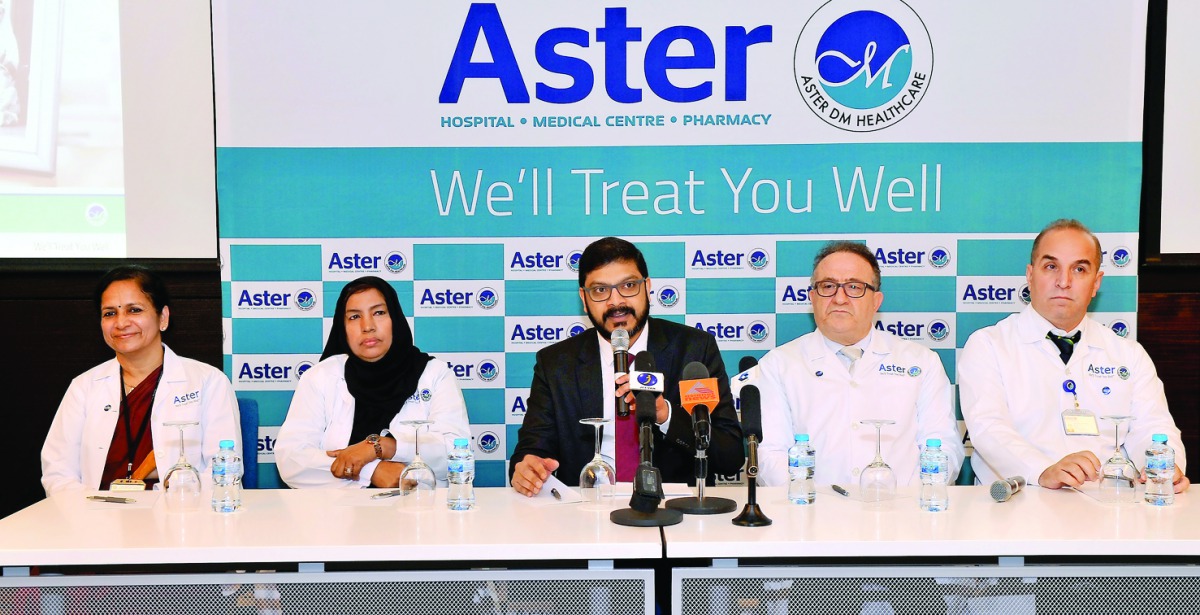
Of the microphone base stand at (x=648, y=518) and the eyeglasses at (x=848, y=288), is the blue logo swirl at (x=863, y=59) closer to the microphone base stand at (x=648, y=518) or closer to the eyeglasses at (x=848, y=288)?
the eyeglasses at (x=848, y=288)

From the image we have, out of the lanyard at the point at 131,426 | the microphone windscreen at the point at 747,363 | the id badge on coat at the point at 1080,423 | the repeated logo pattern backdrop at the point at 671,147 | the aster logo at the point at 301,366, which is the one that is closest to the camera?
the microphone windscreen at the point at 747,363

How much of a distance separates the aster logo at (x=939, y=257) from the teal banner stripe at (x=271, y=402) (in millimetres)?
2803

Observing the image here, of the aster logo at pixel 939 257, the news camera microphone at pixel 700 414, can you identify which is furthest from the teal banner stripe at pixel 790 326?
the news camera microphone at pixel 700 414

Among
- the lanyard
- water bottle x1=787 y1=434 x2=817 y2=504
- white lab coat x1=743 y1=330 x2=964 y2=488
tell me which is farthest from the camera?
the lanyard

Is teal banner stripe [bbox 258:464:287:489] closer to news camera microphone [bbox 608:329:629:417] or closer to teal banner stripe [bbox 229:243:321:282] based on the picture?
teal banner stripe [bbox 229:243:321:282]

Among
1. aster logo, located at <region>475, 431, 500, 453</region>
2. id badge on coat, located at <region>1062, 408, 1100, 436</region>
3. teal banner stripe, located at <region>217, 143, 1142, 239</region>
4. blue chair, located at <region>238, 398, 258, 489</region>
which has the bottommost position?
aster logo, located at <region>475, 431, 500, 453</region>

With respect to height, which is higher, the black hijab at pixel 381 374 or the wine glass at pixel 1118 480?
the black hijab at pixel 381 374

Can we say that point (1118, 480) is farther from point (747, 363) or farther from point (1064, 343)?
point (747, 363)

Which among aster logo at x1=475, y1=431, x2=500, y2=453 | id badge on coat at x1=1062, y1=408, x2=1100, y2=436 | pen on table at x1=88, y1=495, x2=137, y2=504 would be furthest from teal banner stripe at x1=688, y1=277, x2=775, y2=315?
pen on table at x1=88, y1=495, x2=137, y2=504

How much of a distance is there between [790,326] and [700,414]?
1976 mm

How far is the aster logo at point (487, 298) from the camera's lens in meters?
4.20

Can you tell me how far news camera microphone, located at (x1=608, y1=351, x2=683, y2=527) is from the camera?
229 cm

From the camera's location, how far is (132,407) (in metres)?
3.48

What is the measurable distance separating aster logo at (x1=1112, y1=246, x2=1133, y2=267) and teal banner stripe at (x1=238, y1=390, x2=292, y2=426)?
3545mm
